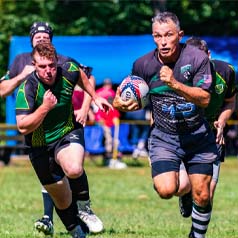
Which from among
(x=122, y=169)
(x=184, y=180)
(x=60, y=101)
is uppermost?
(x=60, y=101)

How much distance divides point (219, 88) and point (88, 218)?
6.25ft

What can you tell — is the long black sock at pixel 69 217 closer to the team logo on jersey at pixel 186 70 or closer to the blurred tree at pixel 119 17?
the team logo on jersey at pixel 186 70

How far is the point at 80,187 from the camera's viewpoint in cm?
852

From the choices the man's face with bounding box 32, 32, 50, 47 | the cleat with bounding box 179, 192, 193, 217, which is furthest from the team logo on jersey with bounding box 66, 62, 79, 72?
the cleat with bounding box 179, 192, 193, 217

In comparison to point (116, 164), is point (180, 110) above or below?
above

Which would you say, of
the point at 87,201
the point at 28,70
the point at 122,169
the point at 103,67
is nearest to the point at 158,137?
A: the point at 87,201

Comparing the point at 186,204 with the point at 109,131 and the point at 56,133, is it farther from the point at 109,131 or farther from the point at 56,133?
the point at 109,131

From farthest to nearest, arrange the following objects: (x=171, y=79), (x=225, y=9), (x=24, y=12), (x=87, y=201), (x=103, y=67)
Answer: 1. (x=24, y=12)
2. (x=225, y=9)
3. (x=103, y=67)
4. (x=87, y=201)
5. (x=171, y=79)

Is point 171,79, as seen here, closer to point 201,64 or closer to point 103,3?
point 201,64

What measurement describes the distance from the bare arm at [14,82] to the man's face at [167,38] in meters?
2.04

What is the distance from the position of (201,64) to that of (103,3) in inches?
830

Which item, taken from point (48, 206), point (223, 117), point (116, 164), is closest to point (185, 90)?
point (223, 117)

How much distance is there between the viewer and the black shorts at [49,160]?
7.93 meters

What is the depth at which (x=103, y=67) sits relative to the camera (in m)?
21.7
